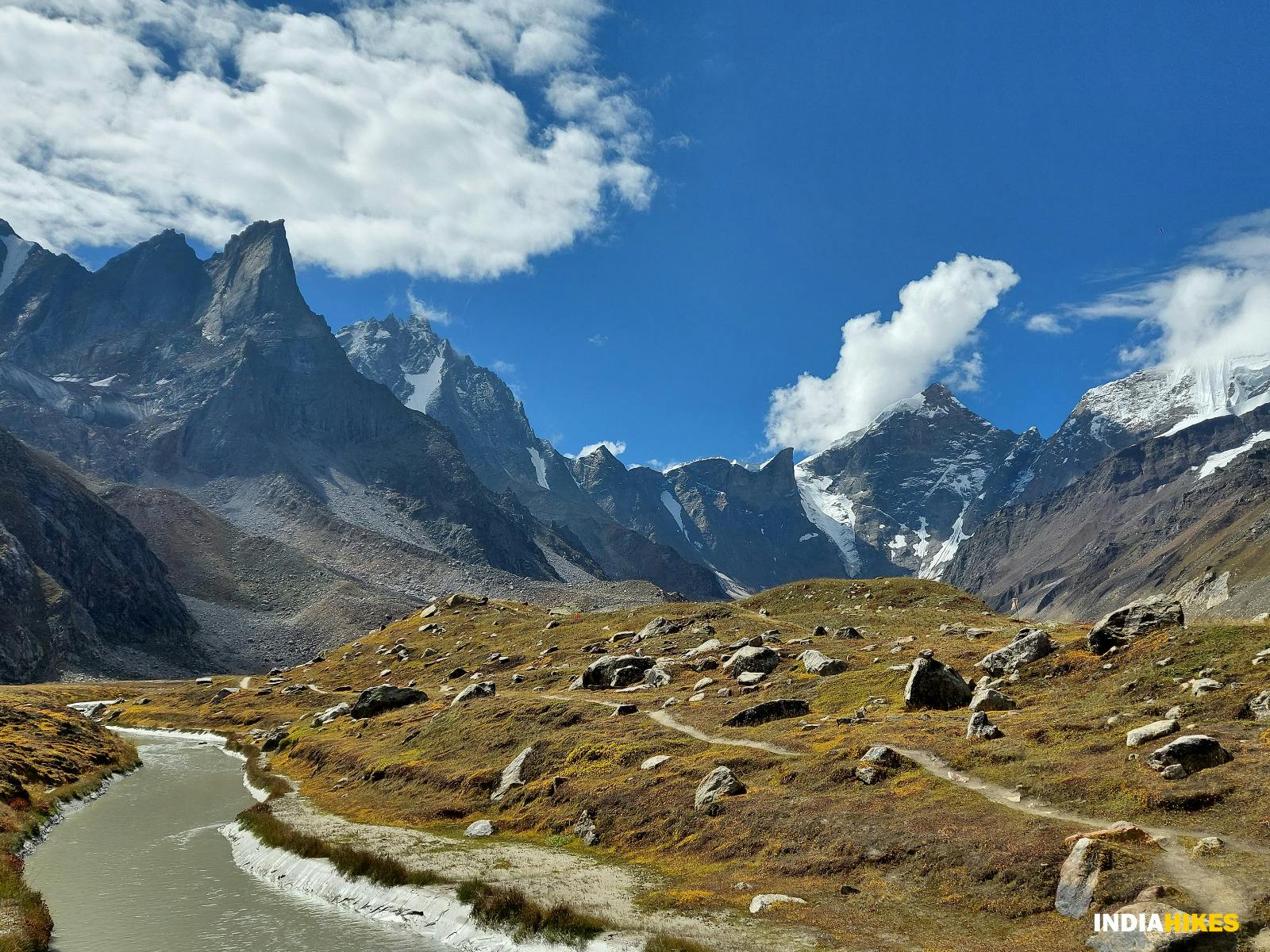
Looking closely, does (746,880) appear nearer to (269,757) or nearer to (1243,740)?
(1243,740)

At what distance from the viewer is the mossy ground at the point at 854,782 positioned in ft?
80.4

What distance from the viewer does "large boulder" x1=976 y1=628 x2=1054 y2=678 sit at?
48.0 meters

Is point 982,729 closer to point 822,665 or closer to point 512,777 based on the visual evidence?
point 822,665

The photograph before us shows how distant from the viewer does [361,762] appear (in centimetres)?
6462

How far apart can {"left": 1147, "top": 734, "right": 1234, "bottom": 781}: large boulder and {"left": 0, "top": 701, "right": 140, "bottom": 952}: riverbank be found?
41119 mm

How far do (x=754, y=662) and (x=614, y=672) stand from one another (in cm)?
A: 1427

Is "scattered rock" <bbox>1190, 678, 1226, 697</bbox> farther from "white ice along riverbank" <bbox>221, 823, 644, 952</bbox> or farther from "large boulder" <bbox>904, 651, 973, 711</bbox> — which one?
"white ice along riverbank" <bbox>221, 823, 644, 952</bbox>

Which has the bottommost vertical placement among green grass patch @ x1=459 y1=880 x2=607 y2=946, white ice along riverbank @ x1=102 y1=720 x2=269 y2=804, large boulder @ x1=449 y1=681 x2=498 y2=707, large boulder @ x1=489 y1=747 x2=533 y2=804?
white ice along riverbank @ x1=102 y1=720 x2=269 y2=804

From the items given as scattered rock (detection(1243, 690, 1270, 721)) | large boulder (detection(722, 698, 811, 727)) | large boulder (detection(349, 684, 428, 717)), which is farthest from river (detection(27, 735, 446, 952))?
scattered rock (detection(1243, 690, 1270, 721))

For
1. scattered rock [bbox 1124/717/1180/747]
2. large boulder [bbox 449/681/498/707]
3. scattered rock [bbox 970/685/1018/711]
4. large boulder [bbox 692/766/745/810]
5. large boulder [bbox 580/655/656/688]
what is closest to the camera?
scattered rock [bbox 1124/717/1180/747]

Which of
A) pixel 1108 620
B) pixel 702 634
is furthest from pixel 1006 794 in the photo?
pixel 702 634

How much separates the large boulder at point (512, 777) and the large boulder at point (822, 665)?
22.8m

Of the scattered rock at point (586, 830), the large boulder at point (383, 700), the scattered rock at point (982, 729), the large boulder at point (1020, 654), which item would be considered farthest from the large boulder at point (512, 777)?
the large boulder at point (383, 700)

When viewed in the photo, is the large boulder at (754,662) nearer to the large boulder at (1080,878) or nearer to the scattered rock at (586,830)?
the scattered rock at (586,830)
